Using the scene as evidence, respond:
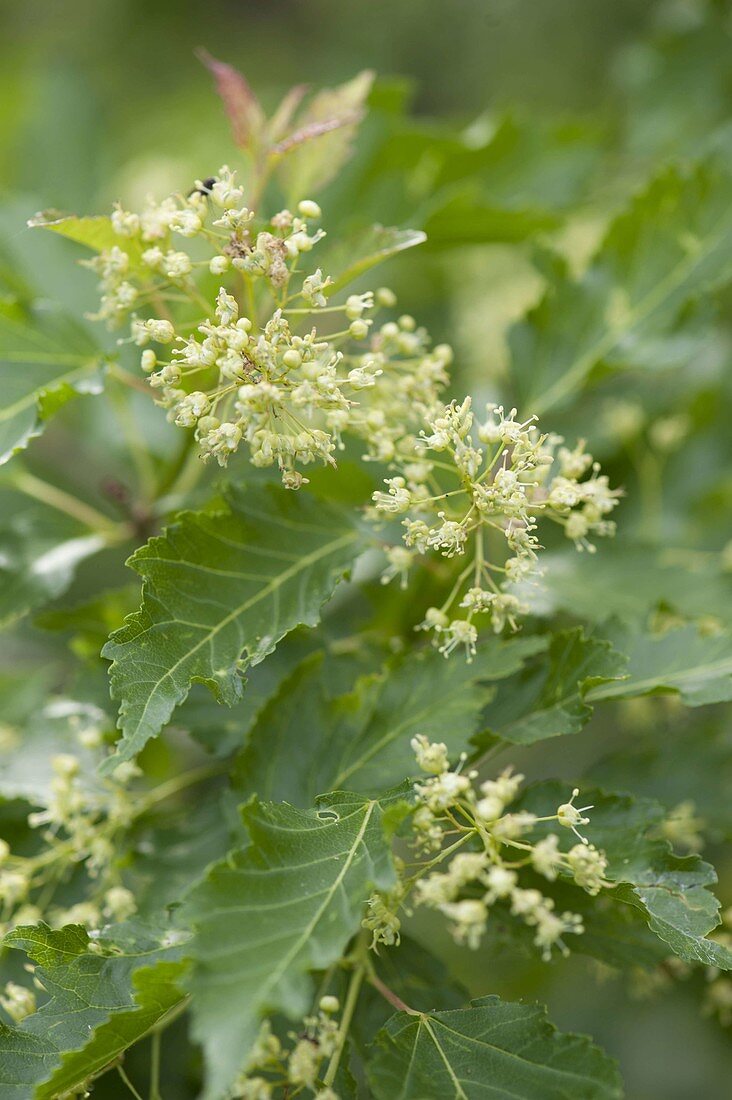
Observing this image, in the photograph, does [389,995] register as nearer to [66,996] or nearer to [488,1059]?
[488,1059]

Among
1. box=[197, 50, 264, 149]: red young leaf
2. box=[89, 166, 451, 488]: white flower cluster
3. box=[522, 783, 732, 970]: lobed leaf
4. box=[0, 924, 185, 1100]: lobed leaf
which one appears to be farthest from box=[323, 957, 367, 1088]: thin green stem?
box=[197, 50, 264, 149]: red young leaf

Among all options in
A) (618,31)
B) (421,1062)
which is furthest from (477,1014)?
(618,31)

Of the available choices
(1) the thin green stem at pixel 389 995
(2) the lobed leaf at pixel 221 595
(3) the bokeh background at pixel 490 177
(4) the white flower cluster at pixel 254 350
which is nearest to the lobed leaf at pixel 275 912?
(2) the lobed leaf at pixel 221 595

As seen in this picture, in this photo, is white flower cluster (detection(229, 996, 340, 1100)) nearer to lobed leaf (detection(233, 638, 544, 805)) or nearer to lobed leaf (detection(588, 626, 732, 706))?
lobed leaf (detection(233, 638, 544, 805))

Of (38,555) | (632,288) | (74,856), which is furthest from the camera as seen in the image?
(632,288)

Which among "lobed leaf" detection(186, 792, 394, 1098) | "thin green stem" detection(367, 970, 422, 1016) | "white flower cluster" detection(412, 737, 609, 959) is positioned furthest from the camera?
"thin green stem" detection(367, 970, 422, 1016)

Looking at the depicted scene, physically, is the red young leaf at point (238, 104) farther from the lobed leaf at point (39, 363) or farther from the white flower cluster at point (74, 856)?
the white flower cluster at point (74, 856)

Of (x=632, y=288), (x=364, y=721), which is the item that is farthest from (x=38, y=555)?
(x=632, y=288)

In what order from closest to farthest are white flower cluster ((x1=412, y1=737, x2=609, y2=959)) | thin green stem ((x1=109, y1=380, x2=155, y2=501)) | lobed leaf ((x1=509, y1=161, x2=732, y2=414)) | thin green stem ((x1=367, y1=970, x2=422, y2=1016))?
white flower cluster ((x1=412, y1=737, x2=609, y2=959)) → thin green stem ((x1=367, y1=970, x2=422, y2=1016)) → lobed leaf ((x1=509, y1=161, x2=732, y2=414)) → thin green stem ((x1=109, y1=380, x2=155, y2=501))
